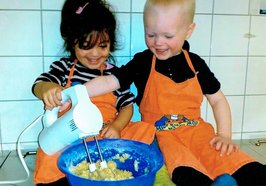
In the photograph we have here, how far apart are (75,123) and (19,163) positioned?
0.56 meters

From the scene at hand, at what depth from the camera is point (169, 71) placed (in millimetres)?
1016

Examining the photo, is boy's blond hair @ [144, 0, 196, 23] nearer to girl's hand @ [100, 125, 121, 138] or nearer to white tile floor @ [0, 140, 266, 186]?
girl's hand @ [100, 125, 121, 138]

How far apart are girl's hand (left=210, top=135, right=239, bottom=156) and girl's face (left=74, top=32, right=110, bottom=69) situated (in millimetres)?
415

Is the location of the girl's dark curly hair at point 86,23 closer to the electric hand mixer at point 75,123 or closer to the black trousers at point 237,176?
the electric hand mixer at point 75,123

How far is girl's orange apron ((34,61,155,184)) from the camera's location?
834mm

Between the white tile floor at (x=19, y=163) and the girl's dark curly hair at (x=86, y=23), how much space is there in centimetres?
45

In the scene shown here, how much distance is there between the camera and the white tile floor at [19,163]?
3.52 feet

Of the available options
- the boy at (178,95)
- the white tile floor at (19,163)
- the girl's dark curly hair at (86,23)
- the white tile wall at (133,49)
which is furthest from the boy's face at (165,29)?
the white tile floor at (19,163)

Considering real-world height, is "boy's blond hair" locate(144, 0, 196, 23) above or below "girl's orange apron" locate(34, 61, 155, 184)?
above

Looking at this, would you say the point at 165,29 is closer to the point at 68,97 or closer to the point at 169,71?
the point at 169,71

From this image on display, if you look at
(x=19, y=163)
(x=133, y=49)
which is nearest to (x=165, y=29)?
(x=133, y=49)

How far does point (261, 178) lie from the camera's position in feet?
2.59

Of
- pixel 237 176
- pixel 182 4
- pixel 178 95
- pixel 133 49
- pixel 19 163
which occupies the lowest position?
pixel 19 163

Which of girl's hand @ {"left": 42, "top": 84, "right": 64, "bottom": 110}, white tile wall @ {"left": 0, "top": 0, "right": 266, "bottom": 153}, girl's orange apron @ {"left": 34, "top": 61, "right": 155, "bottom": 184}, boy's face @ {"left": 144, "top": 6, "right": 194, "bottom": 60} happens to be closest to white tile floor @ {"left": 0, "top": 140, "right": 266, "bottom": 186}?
white tile wall @ {"left": 0, "top": 0, "right": 266, "bottom": 153}
